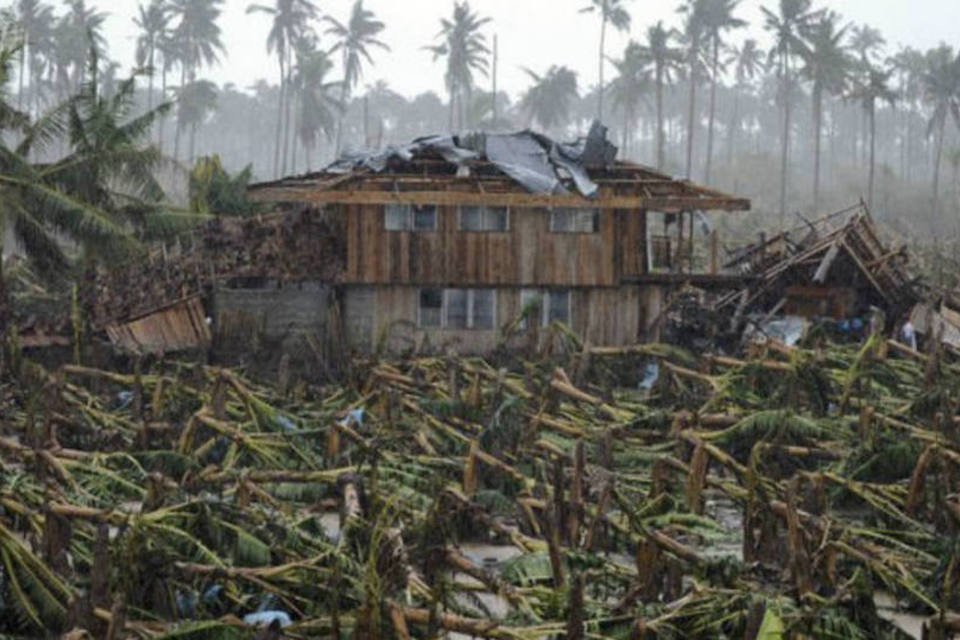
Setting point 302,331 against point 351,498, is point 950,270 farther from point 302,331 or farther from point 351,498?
point 351,498

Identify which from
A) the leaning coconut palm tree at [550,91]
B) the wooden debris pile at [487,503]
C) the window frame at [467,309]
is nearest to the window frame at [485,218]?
the window frame at [467,309]

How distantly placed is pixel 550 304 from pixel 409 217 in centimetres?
398

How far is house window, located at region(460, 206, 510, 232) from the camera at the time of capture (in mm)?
26797

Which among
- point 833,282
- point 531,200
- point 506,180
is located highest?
point 506,180

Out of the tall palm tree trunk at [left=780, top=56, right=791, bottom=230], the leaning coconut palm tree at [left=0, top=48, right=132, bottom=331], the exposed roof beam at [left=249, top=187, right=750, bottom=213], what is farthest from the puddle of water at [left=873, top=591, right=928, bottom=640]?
the tall palm tree trunk at [left=780, top=56, right=791, bottom=230]

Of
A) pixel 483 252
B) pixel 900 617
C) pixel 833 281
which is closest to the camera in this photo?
→ pixel 900 617

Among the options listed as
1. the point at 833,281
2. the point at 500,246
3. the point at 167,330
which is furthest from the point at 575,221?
the point at 167,330

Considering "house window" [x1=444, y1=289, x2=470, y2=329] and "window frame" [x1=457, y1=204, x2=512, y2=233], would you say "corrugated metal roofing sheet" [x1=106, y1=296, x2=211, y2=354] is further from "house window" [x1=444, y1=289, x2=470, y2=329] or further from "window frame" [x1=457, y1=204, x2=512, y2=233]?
"window frame" [x1=457, y1=204, x2=512, y2=233]

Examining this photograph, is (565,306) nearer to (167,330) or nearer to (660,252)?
(660,252)

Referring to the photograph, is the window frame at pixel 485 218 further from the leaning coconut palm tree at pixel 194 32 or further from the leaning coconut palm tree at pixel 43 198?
the leaning coconut palm tree at pixel 194 32

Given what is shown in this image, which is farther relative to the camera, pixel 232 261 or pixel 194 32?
pixel 194 32

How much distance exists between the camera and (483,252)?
26.8 metres

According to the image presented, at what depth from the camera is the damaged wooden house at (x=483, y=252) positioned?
26250 mm

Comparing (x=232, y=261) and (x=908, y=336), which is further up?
(x=232, y=261)
